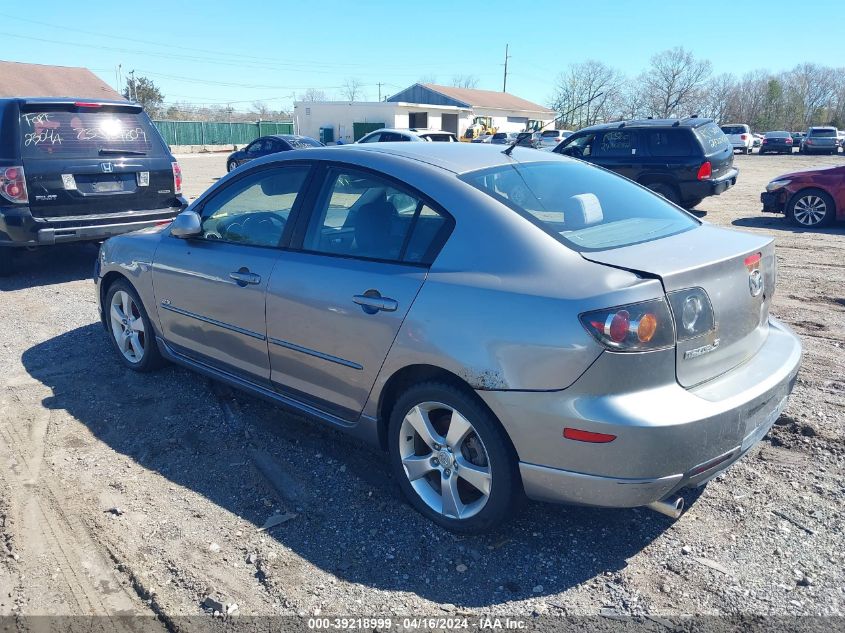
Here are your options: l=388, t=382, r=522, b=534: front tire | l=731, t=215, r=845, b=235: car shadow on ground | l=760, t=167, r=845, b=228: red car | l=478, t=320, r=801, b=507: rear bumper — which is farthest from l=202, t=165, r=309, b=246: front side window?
l=760, t=167, r=845, b=228: red car

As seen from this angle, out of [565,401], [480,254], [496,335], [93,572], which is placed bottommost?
[93,572]

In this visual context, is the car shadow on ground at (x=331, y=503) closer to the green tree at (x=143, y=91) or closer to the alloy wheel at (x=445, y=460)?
the alloy wheel at (x=445, y=460)

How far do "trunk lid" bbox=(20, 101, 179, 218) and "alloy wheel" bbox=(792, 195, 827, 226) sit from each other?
10.4 m

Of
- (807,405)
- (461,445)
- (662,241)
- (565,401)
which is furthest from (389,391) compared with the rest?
(807,405)

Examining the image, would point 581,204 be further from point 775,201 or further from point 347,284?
point 775,201

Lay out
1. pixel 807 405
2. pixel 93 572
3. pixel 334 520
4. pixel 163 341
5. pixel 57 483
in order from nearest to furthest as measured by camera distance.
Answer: pixel 93 572 < pixel 334 520 < pixel 57 483 < pixel 807 405 < pixel 163 341

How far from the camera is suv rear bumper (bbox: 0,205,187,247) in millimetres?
6992

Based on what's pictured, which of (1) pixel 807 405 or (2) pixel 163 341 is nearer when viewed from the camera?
(1) pixel 807 405

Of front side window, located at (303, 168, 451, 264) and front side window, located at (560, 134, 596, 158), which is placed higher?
front side window, located at (560, 134, 596, 158)

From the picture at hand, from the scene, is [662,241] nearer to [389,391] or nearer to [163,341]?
[389,391]

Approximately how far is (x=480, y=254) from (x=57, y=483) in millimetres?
2591

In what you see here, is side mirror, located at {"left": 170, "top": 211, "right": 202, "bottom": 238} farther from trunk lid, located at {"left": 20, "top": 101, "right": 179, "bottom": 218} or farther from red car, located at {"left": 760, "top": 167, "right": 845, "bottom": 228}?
red car, located at {"left": 760, "top": 167, "right": 845, "bottom": 228}

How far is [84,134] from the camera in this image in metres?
7.37

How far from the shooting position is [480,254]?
2861 millimetres
